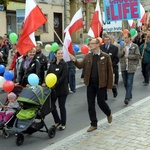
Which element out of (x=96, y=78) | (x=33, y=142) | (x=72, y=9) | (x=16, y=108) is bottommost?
(x=33, y=142)

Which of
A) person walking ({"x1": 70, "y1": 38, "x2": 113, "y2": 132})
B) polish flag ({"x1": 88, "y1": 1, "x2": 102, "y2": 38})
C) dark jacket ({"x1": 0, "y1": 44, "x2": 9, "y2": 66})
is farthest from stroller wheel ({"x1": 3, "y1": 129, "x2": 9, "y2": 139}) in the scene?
polish flag ({"x1": 88, "y1": 1, "x2": 102, "y2": 38})

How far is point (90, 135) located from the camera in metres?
6.20

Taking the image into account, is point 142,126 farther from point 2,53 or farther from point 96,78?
point 2,53

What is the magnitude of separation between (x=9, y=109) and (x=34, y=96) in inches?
35.0

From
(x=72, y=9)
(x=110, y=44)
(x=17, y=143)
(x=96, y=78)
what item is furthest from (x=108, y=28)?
(x=72, y=9)

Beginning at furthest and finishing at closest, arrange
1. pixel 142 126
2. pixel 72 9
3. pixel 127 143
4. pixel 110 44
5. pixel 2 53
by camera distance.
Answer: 1. pixel 72 9
2. pixel 2 53
3. pixel 110 44
4. pixel 142 126
5. pixel 127 143

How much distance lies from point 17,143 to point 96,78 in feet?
6.08

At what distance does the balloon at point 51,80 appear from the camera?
6.11m

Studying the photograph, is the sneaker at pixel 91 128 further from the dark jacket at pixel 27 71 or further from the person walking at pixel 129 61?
the person walking at pixel 129 61

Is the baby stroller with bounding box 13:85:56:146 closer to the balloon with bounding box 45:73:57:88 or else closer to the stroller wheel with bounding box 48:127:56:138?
the balloon with bounding box 45:73:57:88

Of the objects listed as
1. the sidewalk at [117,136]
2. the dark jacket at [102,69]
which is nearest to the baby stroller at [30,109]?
the sidewalk at [117,136]

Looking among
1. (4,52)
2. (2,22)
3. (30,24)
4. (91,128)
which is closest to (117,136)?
(91,128)

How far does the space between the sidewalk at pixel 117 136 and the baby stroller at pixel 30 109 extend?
558 mm

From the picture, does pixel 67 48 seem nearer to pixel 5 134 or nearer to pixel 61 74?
pixel 61 74
